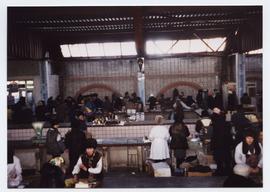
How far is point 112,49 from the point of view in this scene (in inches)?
617

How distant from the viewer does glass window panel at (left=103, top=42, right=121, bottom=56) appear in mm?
15531

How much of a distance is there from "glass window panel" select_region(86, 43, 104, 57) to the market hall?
0.04 metres

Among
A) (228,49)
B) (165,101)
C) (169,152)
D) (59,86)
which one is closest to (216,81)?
(228,49)

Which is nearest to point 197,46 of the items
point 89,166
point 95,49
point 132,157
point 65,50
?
point 95,49

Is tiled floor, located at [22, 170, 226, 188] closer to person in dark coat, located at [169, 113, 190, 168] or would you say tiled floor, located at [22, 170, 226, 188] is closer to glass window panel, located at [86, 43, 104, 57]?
person in dark coat, located at [169, 113, 190, 168]

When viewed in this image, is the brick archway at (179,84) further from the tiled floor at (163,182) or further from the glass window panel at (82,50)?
the tiled floor at (163,182)

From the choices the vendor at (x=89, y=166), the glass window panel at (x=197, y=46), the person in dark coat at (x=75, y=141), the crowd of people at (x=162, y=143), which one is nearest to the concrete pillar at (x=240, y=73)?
the crowd of people at (x=162, y=143)

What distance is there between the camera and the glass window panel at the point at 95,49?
51.2 ft

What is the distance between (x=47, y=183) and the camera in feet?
16.0

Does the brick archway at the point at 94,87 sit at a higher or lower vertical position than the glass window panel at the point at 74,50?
lower

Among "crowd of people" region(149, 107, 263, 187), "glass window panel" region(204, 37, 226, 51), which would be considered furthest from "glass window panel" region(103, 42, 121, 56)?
"crowd of people" region(149, 107, 263, 187)

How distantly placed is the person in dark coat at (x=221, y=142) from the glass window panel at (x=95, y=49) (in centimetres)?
965

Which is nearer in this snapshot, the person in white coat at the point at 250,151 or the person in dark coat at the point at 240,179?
the person in dark coat at the point at 240,179

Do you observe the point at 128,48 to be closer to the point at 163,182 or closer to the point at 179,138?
the point at 179,138
